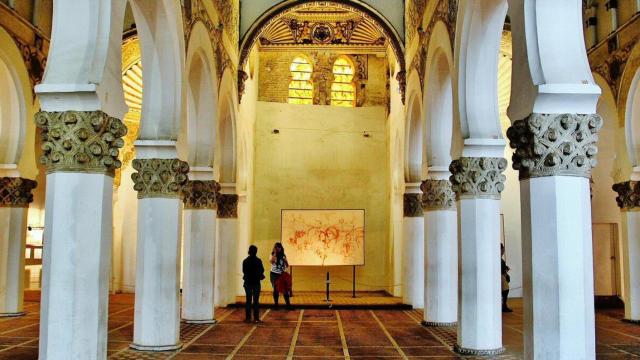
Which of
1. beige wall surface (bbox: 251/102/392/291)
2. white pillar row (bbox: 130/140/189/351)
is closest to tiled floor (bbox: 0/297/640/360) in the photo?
white pillar row (bbox: 130/140/189/351)

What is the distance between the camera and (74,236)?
570cm

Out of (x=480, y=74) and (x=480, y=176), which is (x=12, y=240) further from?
(x=480, y=74)

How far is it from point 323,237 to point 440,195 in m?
7.01

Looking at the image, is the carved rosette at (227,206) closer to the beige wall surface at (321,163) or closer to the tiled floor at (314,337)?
the tiled floor at (314,337)

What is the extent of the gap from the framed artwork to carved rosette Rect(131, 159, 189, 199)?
351 inches

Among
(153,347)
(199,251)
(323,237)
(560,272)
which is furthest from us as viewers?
(323,237)

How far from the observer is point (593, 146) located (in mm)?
5496

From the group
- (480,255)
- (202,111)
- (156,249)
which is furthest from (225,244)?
(480,255)

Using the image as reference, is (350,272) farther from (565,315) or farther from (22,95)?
(565,315)

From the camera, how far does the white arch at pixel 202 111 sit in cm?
1076

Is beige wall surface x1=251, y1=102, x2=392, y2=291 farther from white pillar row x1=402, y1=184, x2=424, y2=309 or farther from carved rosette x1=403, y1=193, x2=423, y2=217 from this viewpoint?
carved rosette x1=403, y1=193, x2=423, y2=217

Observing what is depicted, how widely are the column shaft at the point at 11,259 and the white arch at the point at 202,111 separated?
316 cm

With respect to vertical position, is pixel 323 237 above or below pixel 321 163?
below

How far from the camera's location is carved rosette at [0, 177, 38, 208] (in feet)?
35.9
